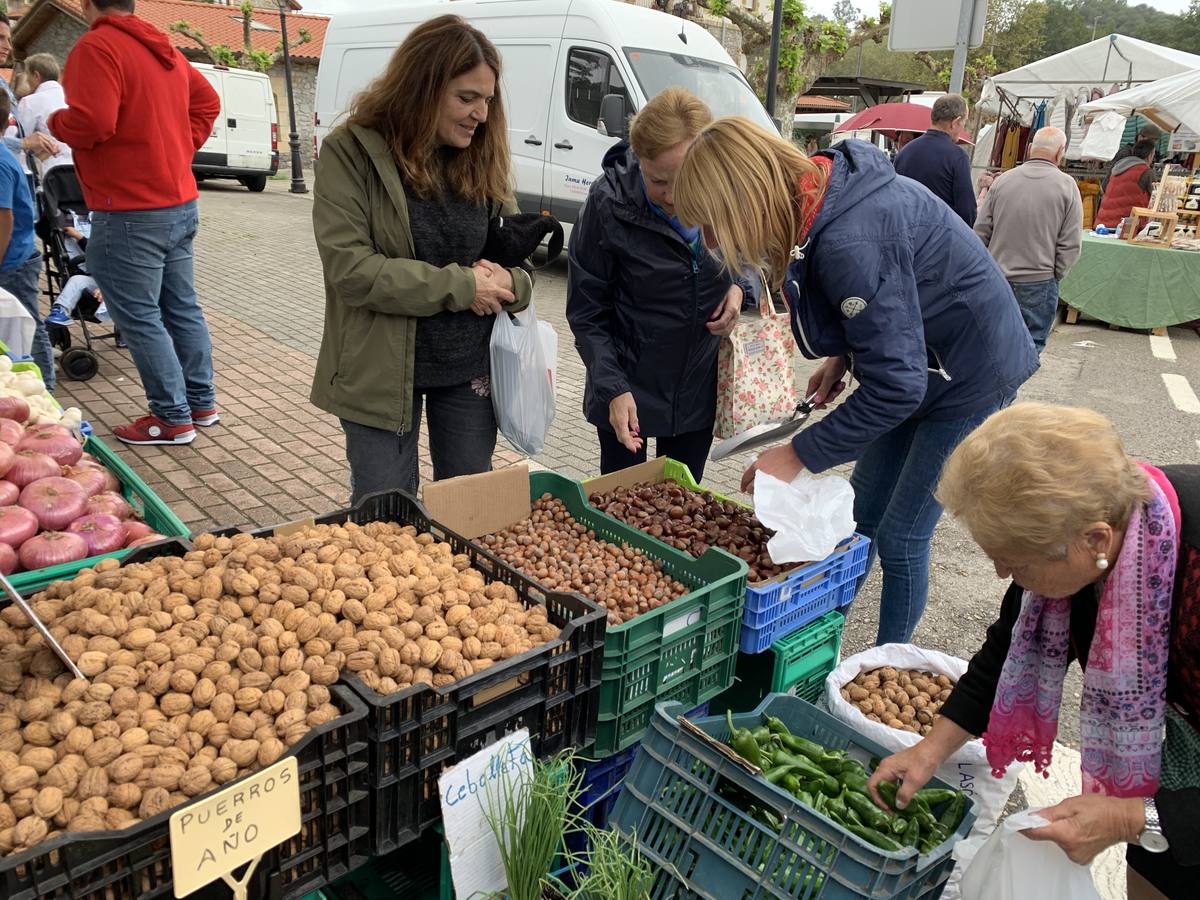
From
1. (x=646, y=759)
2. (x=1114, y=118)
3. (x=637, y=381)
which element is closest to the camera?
(x=646, y=759)

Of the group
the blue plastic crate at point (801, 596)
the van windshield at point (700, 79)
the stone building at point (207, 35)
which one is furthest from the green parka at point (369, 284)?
the stone building at point (207, 35)

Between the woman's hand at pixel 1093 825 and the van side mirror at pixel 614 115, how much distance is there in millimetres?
7805

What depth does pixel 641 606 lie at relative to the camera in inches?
92.1

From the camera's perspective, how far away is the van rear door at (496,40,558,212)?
9812 mm

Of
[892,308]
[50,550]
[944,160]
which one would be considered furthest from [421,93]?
[944,160]

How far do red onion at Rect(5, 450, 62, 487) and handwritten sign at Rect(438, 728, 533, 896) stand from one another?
5.19ft

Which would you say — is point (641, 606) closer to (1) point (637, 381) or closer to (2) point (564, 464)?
(1) point (637, 381)

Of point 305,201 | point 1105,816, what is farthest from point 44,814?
point 305,201

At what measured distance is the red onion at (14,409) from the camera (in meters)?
2.79

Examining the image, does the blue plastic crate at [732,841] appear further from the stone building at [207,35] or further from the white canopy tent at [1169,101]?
the stone building at [207,35]

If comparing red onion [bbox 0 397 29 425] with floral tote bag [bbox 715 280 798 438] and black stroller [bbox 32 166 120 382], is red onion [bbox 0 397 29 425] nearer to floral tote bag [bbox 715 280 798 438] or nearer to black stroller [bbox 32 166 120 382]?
floral tote bag [bbox 715 280 798 438]

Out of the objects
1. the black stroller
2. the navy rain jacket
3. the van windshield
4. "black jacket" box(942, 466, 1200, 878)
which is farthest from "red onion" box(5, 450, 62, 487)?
the van windshield

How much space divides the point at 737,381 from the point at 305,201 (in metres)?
17.3

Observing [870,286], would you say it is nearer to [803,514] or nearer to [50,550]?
[803,514]
